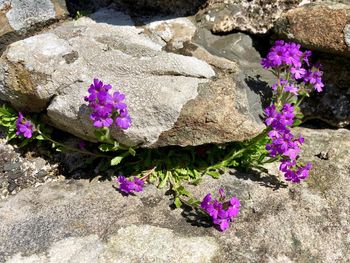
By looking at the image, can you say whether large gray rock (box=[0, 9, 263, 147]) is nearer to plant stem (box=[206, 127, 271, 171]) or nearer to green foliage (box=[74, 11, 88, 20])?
plant stem (box=[206, 127, 271, 171])

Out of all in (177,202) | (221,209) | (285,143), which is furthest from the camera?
(285,143)

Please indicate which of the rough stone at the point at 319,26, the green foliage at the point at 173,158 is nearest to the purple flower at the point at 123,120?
the green foliage at the point at 173,158

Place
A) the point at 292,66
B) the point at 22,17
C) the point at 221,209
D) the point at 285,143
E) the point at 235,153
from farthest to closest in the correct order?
the point at 22,17
the point at 292,66
the point at 235,153
the point at 285,143
the point at 221,209

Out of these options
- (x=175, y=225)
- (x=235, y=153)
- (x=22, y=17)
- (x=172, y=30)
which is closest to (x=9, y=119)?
(x=22, y=17)

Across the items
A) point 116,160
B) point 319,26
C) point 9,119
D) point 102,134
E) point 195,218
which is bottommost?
point 195,218

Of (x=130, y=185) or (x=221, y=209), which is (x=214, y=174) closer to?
(x=221, y=209)

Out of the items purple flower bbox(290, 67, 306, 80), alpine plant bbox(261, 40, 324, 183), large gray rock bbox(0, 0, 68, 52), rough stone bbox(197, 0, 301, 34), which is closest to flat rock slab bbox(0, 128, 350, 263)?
alpine plant bbox(261, 40, 324, 183)

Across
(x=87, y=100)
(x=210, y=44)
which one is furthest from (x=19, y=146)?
(x=210, y=44)
